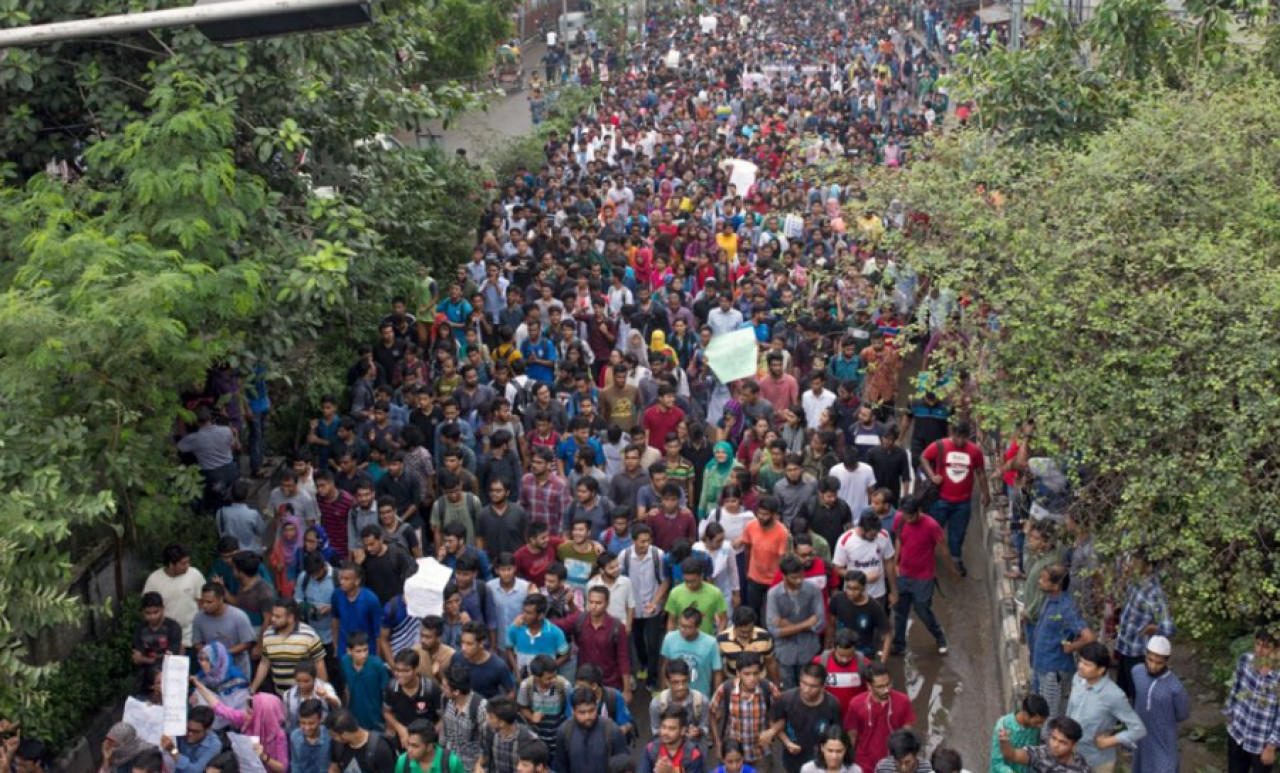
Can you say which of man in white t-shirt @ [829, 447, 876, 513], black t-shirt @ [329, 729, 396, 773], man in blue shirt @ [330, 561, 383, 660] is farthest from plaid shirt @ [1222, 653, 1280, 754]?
man in blue shirt @ [330, 561, 383, 660]

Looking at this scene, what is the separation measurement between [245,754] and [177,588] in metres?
1.77

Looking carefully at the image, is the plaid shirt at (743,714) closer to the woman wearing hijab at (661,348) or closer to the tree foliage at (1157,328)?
the tree foliage at (1157,328)

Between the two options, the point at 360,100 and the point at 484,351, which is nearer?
the point at 360,100

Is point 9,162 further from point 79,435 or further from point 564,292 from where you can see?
point 564,292

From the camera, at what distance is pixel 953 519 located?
507 inches

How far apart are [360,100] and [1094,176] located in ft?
19.7

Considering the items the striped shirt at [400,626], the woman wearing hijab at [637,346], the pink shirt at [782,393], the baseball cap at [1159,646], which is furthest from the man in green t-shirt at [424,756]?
the woman wearing hijab at [637,346]

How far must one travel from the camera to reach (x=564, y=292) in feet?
55.1

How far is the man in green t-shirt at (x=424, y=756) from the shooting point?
333 inches

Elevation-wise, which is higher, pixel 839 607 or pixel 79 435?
pixel 79 435

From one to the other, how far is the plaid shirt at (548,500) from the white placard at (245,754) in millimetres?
3417

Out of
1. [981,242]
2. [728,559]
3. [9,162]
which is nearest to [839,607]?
[728,559]

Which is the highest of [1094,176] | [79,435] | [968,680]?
[1094,176]

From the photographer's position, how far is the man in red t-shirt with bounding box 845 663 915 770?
29.7ft
